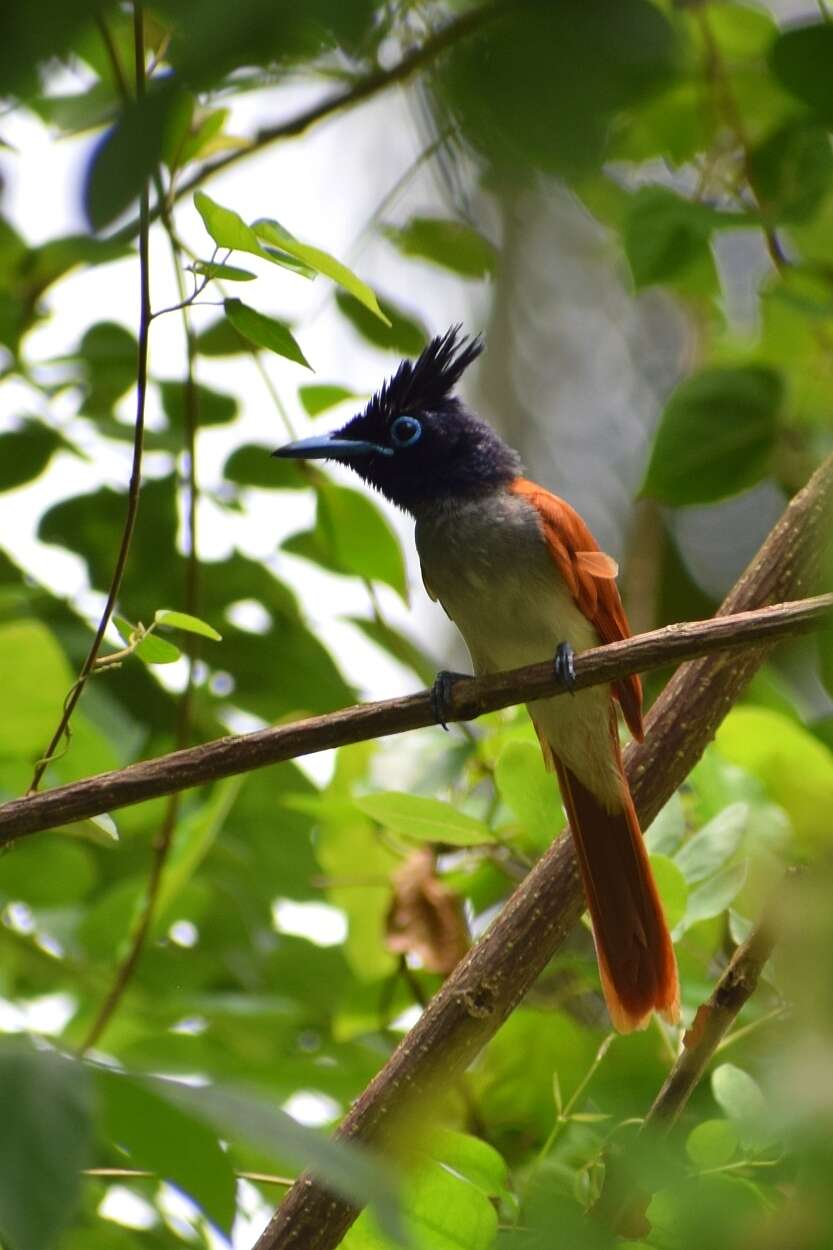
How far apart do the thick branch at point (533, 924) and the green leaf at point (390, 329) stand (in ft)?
2.89

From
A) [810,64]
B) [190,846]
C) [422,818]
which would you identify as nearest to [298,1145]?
[810,64]

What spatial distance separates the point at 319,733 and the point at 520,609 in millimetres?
1054

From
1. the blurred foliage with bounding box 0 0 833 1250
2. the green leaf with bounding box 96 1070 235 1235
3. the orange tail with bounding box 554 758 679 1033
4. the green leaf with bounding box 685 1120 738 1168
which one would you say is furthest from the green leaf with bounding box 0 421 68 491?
the green leaf with bounding box 96 1070 235 1235

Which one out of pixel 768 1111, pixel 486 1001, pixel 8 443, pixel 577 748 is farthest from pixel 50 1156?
pixel 8 443

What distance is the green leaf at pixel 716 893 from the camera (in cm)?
193

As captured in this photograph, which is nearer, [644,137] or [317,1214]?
[317,1214]

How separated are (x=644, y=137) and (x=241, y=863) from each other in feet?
4.89

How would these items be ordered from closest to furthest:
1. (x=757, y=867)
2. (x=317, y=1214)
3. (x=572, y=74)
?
(x=572, y=74) → (x=317, y=1214) → (x=757, y=867)

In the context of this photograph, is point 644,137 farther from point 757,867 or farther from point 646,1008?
point 646,1008

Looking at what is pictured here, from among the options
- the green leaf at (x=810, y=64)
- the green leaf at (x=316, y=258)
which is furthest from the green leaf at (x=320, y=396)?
the green leaf at (x=810, y=64)

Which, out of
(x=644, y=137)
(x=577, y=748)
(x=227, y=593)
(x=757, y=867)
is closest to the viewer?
(x=757, y=867)

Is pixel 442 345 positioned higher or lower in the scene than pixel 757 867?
higher

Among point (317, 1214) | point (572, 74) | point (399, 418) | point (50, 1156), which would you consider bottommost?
point (317, 1214)

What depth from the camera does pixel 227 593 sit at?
8.87 feet
